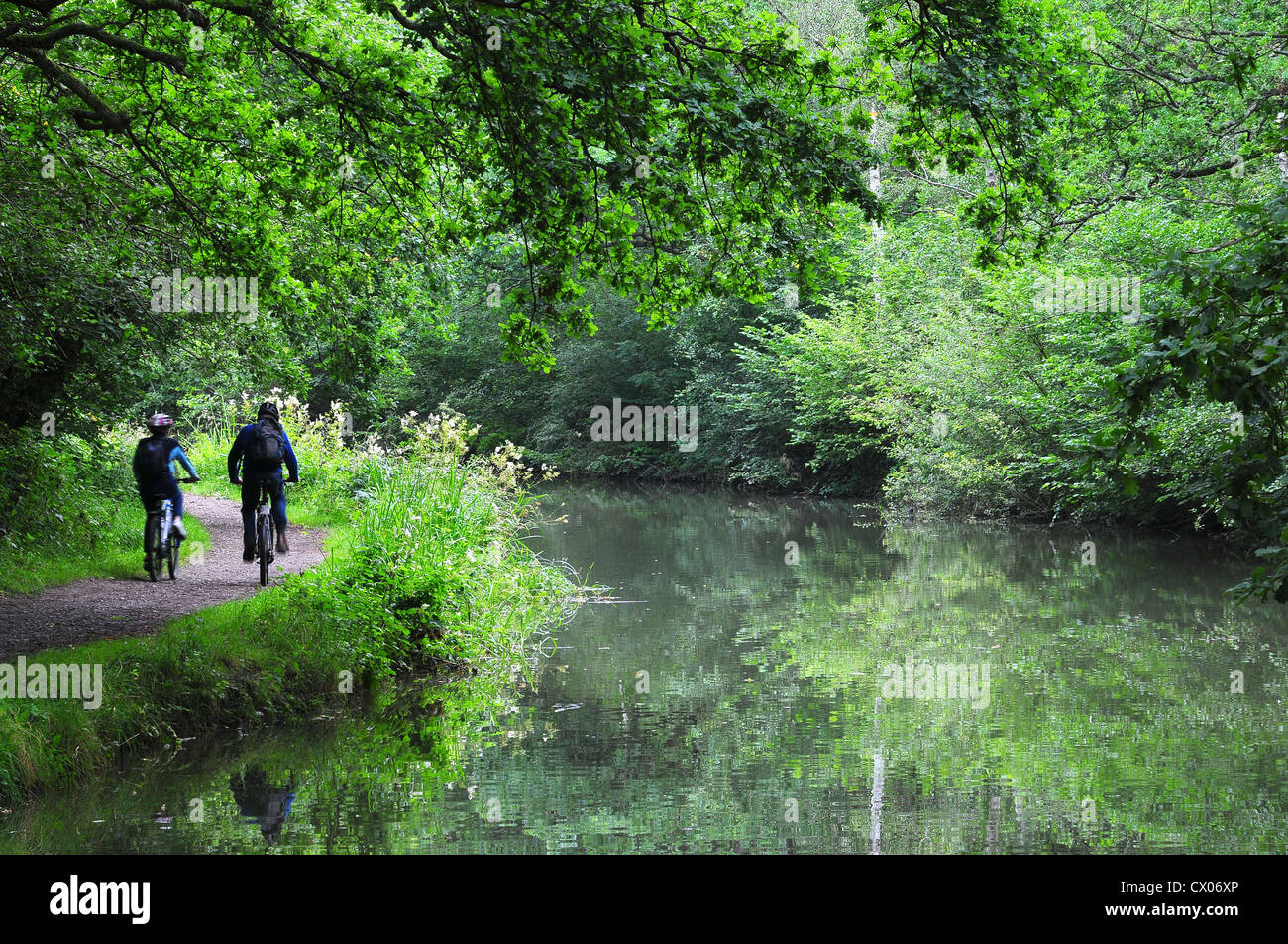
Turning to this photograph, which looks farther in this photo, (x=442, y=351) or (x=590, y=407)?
(x=442, y=351)

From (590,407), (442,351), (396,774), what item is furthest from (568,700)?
(442,351)

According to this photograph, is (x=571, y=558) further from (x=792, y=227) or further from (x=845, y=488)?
(x=845, y=488)

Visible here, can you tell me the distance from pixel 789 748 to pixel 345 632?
12.6 ft

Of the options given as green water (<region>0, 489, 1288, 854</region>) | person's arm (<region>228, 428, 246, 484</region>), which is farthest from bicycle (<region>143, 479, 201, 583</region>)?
green water (<region>0, 489, 1288, 854</region>)

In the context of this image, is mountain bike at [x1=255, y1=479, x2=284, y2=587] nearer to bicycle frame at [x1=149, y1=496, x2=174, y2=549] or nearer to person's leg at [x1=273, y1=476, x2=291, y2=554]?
person's leg at [x1=273, y1=476, x2=291, y2=554]

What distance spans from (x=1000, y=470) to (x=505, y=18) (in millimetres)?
18274

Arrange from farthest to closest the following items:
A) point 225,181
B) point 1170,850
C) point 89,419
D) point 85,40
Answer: point 89,419 < point 225,181 < point 85,40 < point 1170,850

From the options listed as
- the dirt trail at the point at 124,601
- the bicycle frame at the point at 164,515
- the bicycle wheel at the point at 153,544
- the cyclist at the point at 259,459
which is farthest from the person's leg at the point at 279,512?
the bicycle wheel at the point at 153,544

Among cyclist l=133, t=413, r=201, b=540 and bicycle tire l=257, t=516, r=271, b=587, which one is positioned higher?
cyclist l=133, t=413, r=201, b=540

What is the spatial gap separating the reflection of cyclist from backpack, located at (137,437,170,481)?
4.69 metres

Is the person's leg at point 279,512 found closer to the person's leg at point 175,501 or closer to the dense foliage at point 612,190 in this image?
the person's leg at point 175,501

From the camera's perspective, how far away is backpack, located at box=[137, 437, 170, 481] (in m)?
11.5

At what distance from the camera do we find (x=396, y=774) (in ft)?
25.9

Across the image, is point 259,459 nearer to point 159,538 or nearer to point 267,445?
point 267,445
